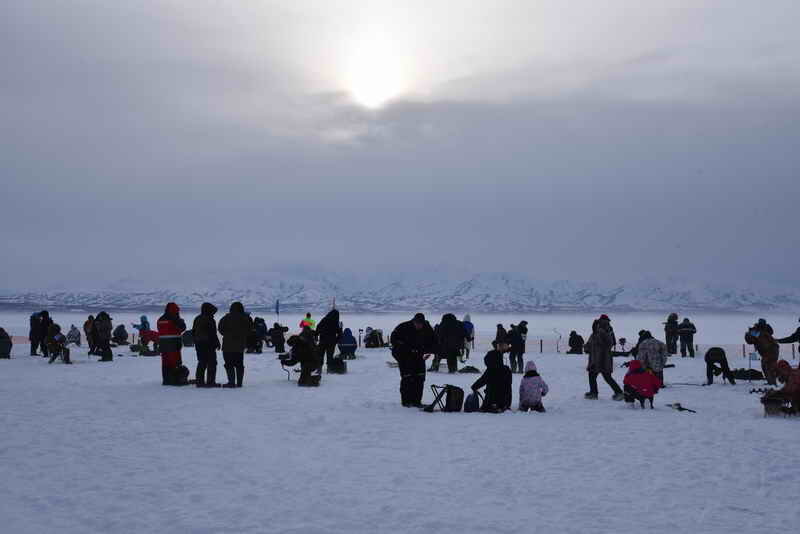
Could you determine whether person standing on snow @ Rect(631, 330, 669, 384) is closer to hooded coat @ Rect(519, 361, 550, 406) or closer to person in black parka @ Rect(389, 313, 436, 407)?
hooded coat @ Rect(519, 361, 550, 406)

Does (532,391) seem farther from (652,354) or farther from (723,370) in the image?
(723,370)

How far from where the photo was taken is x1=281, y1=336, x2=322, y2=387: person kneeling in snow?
18.3 m

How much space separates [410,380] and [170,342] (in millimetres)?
6221

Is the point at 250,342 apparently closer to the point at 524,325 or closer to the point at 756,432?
the point at 524,325

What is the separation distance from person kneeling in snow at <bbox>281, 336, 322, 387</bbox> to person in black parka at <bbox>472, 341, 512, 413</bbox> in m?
5.40

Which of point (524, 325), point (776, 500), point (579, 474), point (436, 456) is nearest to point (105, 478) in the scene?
point (436, 456)

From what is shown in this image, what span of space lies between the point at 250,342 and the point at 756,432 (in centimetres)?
2128

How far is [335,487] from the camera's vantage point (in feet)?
25.8

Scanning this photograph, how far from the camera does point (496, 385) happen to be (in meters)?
14.2

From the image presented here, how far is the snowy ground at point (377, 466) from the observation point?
6672mm

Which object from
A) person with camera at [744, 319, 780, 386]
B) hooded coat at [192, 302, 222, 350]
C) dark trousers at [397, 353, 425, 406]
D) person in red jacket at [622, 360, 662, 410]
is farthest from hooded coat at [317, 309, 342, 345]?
person with camera at [744, 319, 780, 386]

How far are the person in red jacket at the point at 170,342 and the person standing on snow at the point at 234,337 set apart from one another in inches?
45.6

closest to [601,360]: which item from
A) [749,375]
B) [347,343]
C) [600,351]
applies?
[600,351]

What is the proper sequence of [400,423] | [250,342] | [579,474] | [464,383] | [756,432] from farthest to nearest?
[250,342], [464,383], [400,423], [756,432], [579,474]
